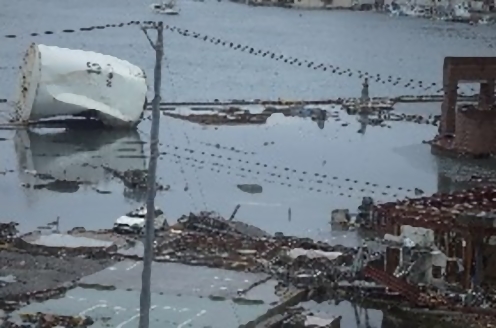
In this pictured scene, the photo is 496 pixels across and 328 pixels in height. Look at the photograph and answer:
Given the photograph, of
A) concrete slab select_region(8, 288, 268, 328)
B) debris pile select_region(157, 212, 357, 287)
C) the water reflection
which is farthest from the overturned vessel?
concrete slab select_region(8, 288, 268, 328)

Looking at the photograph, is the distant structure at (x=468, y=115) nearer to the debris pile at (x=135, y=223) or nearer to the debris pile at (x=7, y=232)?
the debris pile at (x=135, y=223)

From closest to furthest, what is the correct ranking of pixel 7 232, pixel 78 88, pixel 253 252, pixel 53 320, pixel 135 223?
pixel 53 320 < pixel 253 252 < pixel 7 232 < pixel 135 223 < pixel 78 88

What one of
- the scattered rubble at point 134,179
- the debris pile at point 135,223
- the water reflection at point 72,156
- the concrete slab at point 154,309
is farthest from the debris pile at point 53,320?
the water reflection at point 72,156

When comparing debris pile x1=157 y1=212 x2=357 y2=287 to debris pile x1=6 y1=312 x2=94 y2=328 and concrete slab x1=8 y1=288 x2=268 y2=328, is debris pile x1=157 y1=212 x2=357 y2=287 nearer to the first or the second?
concrete slab x1=8 y1=288 x2=268 y2=328

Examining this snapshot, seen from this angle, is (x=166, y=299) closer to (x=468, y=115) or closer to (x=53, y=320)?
(x=53, y=320)

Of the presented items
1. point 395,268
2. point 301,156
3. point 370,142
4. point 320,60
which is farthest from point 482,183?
point 320,60

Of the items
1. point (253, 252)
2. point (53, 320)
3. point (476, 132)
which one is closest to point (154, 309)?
point (53, 320)
